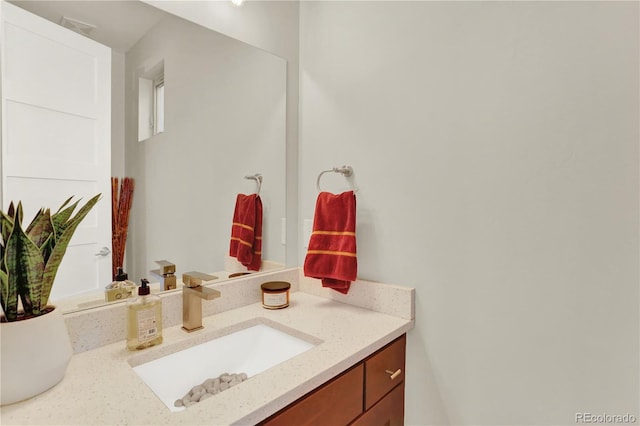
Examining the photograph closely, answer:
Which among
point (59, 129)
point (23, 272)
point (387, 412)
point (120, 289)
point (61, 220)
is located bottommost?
point (387, 412)

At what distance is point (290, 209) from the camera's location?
4.76ft

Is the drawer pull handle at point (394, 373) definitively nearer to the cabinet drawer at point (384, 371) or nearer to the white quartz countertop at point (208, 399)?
the cabinet drawer at point (384, 371)

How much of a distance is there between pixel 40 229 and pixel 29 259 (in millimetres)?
76

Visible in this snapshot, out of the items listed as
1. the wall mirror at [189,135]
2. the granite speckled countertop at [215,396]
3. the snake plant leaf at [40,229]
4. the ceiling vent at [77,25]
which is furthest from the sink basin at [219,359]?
the ceiling vent at [77,25]

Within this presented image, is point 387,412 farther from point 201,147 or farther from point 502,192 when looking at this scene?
point 201,147

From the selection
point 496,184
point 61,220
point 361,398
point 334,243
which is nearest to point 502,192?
point 496,184

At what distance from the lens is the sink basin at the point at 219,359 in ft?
2.80

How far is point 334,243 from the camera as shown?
1.21m

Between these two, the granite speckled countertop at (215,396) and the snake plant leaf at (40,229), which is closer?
the granite speckled countertop at (215,396)

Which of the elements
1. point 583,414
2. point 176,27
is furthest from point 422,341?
point 176,27

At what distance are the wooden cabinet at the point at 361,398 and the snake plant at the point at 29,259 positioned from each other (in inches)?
22.3

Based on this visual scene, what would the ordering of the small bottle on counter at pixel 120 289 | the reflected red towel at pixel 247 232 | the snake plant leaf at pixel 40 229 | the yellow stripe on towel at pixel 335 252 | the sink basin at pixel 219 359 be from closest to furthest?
the snake plant leaf at pixel 40 229, the sink basin at pixel 219 359, the small bottle on counter at pixel 120 289, the yellow stripe on towel at pixel 335 252, the reflected red towel at pixel 247 232

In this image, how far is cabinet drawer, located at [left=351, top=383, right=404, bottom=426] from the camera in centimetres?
93

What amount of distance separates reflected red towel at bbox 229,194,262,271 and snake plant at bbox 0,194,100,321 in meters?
0.60
